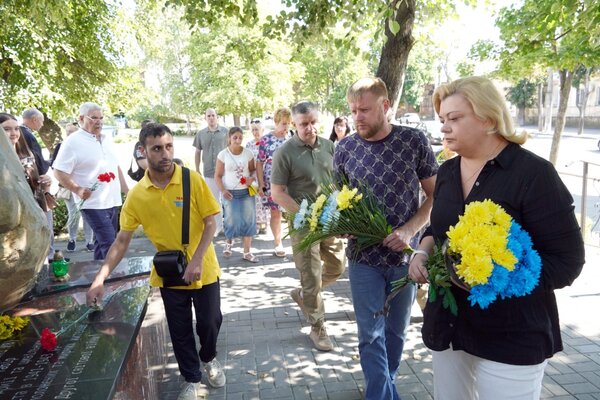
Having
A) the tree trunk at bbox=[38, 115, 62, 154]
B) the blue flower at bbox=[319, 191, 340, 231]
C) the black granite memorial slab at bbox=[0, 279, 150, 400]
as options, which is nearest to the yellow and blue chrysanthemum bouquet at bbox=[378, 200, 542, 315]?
→ the blue flower at bbox=[319, 191, 340, 231]

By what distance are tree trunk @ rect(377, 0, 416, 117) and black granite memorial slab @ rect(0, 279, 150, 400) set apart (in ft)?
11.8

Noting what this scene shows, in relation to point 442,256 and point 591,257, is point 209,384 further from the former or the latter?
point 591,257

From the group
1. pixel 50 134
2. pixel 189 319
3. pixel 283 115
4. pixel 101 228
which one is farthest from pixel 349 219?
pixel 50 134

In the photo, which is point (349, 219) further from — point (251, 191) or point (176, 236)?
point (251, 191)

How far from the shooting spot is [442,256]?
2.22 meters

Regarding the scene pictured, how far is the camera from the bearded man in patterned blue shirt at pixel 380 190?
3.16 metres

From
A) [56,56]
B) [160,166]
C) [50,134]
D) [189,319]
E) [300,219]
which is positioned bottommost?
[189,319]

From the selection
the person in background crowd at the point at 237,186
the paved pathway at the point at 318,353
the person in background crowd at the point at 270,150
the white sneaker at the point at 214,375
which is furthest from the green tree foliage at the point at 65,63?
the white sneaker at the point at 214,375

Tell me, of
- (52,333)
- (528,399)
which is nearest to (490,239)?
(528,399)

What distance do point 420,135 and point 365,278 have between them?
0.98 meters

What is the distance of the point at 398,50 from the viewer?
5.66 m

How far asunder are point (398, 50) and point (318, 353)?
3393mm

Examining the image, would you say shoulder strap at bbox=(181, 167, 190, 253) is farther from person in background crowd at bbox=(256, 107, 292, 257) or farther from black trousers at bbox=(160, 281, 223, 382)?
person in background crowd at bbox=(256, 107, 292, 257)

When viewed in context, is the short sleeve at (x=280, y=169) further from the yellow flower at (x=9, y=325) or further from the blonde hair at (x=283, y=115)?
the blonde hair at (x=283, y=115)
